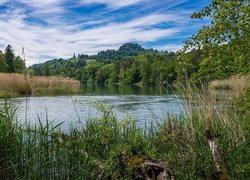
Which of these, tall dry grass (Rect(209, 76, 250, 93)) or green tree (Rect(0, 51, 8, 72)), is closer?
tall dry grass (Rect(209, 76, 250, 93))

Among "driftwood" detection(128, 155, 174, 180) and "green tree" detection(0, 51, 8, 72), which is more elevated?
"green tree" detection(0, 51, 8, 72)

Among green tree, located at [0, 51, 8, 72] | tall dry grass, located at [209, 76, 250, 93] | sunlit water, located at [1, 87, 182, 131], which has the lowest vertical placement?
sunlit water, located at [1, 87, 182, 131]

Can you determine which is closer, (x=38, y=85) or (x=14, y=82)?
(x=14, y=82)

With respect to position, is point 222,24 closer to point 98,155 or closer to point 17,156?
point 98,155

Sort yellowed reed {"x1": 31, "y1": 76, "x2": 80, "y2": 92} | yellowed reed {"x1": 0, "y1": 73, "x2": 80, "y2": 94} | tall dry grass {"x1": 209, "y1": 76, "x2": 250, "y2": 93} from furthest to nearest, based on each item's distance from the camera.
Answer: yellowed reed {"x1": 31, "y1": 76, "x2": 80, "y2": 92} → yellowed reed {"x1": 0, "y1": 73, "x2": 80, "y2": 94} → tall dry grass {"x1": 209, "y1": 76, "x2": 250, "y2": 93}

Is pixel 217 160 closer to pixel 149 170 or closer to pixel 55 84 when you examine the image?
pixel 149 170

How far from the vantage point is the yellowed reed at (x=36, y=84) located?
1878cm

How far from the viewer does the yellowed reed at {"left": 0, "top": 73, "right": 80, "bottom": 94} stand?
61.6ft

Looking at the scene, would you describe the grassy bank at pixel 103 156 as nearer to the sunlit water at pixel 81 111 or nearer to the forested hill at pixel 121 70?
the sunlit water at pixel 81 111

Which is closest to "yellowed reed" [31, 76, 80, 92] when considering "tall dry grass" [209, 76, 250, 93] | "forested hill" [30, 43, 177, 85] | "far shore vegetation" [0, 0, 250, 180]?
"tall dry grass" [209, 76, 250, 93]

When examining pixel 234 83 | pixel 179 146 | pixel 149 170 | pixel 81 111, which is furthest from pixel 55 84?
pixel 149 170

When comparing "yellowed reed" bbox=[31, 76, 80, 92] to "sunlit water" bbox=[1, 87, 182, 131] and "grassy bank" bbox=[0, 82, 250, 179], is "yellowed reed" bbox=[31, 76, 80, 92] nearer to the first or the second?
"sunlit water" bbox=[1, 87, 182, 131]

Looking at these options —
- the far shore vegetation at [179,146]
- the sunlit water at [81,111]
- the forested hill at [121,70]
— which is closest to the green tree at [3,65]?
the forested hill at [121,70]

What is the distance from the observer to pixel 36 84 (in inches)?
859
